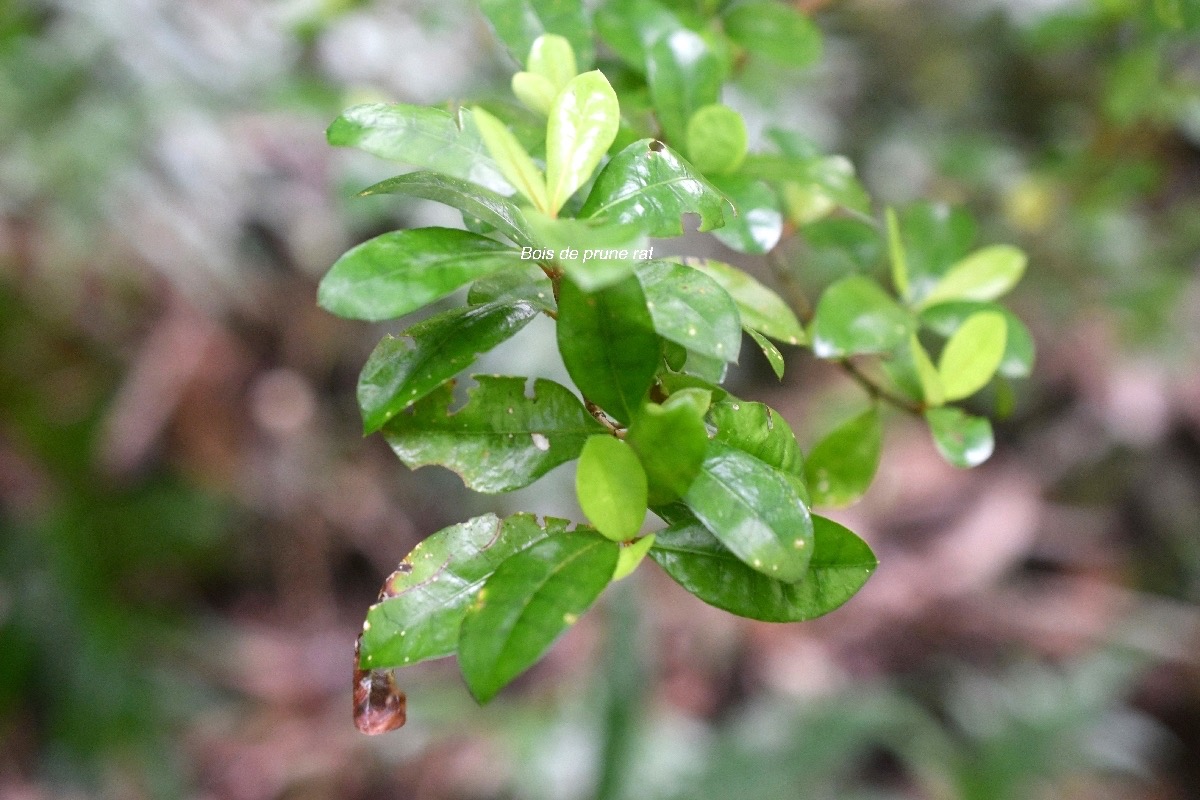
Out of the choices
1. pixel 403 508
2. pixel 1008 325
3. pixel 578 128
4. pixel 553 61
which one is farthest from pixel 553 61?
pixel 403 508

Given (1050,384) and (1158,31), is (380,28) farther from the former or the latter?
(1050,384)

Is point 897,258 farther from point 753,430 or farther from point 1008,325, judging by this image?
point 753,430

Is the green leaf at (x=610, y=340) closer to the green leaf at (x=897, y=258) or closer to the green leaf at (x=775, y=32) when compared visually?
the green leaf at (x=897, y=258)

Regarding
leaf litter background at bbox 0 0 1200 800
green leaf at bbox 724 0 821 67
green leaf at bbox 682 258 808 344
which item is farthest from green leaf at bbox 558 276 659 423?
leaf litter background at bbox 0 0 1200 800

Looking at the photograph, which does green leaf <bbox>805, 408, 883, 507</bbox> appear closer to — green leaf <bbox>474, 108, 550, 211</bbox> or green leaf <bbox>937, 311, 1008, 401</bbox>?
green leaf <bbox>937, 311, 1008, 401</bbox>

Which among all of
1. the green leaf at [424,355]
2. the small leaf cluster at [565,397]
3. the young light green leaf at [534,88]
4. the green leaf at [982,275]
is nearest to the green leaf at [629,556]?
the small leaf cluster at [565,397]

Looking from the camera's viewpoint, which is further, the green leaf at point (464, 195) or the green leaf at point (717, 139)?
the green leaf at point (717, 139)
